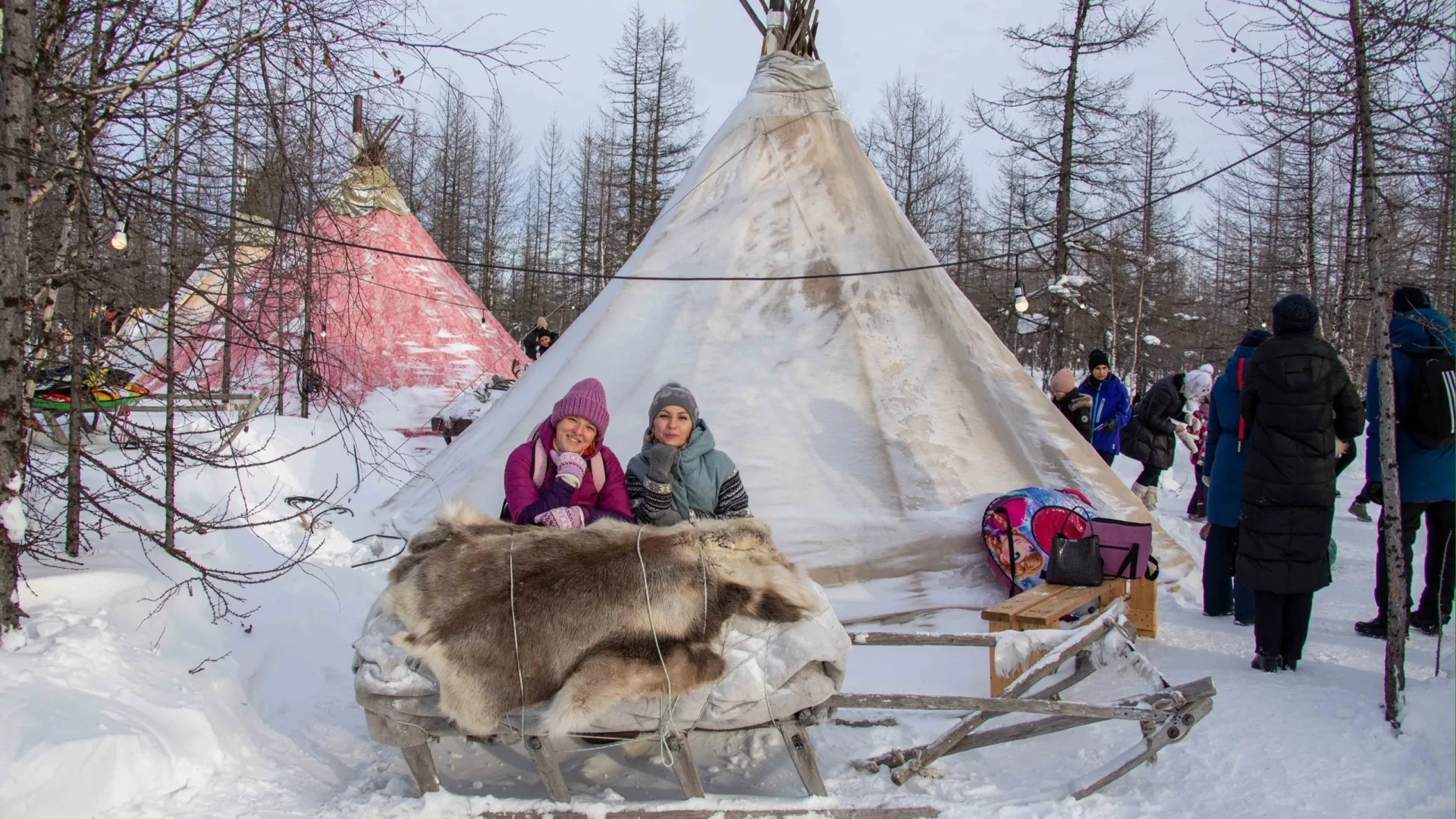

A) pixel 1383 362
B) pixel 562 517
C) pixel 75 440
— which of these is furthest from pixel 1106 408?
pixel 75 440

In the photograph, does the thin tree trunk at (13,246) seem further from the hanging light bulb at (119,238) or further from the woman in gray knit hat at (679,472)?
the woman in gray knit hat at (679,472)

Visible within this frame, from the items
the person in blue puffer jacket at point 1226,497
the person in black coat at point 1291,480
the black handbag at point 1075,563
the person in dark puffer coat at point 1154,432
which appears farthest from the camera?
the person in dark puffer coat at point 1154,432

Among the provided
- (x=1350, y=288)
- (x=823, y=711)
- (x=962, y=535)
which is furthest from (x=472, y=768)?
(x=1350, y=288)

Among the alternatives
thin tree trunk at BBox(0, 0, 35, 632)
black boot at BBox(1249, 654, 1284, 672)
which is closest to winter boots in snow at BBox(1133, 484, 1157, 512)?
black boot at BBox(1249, 654, 1284, 672)

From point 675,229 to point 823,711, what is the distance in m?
4.56

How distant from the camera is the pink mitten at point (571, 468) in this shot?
3.61 metres

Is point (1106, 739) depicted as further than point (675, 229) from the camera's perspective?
No

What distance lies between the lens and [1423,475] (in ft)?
14.2

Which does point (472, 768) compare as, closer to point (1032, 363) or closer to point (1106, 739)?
point (1106, 739)

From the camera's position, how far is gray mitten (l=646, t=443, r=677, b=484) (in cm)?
375

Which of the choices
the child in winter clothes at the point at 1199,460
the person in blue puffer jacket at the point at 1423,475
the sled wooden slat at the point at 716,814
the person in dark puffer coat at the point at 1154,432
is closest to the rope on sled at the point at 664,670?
the sled wooden slat at the point at 716,814

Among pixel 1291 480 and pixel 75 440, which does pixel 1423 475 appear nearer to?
pixel 1291 480

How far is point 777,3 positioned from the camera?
23.9 ft

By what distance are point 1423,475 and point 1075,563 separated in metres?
1.60
